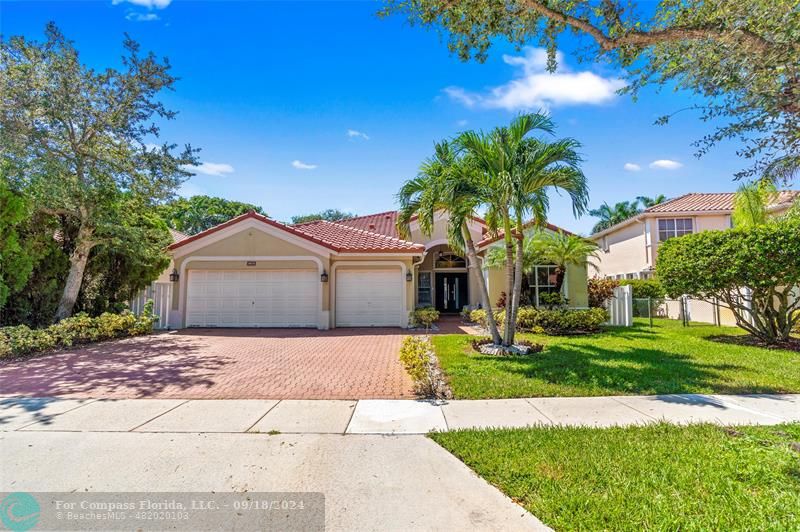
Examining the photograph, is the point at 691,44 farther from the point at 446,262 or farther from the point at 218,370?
the point at 446,262

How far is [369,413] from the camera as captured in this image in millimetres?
5629

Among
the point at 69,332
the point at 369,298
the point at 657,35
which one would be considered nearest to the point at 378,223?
the point at 369,298

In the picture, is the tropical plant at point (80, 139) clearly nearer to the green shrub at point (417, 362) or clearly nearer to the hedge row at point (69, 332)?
the hedge row at point (69, 332)

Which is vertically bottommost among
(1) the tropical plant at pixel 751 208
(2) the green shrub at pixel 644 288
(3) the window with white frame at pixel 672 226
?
(2) the green shrub at pixel 644 288

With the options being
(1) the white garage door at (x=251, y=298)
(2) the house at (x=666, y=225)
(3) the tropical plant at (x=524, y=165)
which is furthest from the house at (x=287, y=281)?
(2) the house at (x=666, y=225)

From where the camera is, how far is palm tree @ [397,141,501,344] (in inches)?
363

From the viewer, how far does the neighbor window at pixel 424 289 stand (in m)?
22.3

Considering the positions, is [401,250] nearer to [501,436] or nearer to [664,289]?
[664,289]

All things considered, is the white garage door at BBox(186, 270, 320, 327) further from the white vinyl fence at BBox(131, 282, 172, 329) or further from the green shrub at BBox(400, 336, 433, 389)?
the green shrub at BBox(400, 336, 433, 389)

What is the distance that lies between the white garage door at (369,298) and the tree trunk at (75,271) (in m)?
8.71

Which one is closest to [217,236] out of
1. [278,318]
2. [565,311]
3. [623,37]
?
[278,318]

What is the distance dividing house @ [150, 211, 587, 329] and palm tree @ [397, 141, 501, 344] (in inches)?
233

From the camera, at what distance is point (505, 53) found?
25.8 feet

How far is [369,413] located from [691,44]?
7.08 meters
